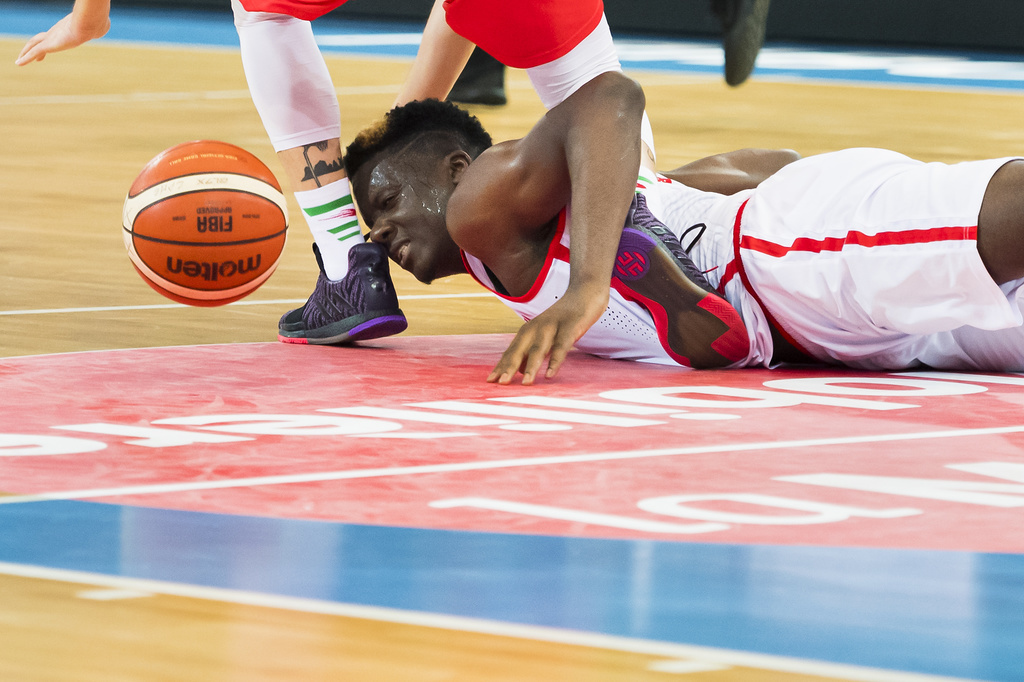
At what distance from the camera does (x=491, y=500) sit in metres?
2.43

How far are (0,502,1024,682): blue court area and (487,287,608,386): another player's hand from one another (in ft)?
3.33

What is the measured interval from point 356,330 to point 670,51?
11.2m

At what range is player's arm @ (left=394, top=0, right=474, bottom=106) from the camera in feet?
14.3

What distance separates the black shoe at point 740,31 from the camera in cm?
1029

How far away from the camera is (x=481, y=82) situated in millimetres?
10523

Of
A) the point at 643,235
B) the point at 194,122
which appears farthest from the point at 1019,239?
the point at 194,122

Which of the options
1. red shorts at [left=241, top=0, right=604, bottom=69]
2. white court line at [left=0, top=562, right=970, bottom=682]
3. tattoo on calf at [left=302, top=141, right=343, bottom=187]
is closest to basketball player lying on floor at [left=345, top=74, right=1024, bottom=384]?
red shorts at [left=241, top=0, right=604, bottom=69]

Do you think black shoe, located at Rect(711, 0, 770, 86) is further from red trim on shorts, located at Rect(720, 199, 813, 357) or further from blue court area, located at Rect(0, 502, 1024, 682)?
blue court area, located at Rect(0, 502, 1024, 682)

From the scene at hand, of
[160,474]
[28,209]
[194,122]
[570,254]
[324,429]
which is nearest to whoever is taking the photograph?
[160,474]

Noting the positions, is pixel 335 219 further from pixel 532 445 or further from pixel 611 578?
pixel 611 578

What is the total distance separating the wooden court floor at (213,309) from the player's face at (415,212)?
17.2 inches

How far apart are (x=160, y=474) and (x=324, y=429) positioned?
40 centimetres

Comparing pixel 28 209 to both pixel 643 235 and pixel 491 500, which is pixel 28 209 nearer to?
A: pixel 643 235

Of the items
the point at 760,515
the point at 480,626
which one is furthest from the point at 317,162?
the point at 480,626
